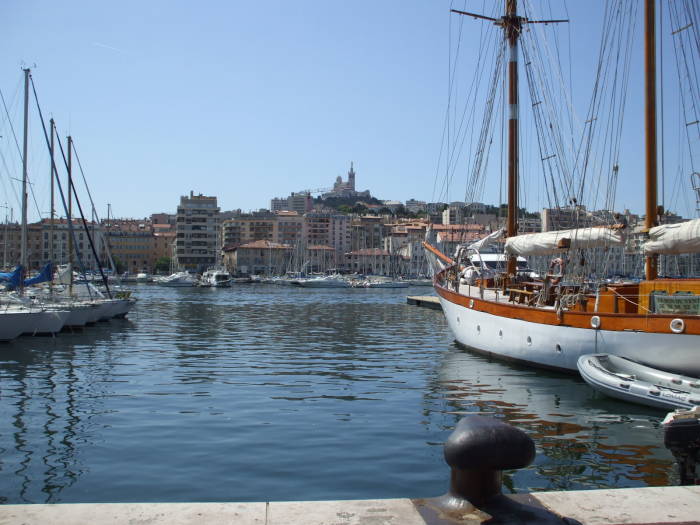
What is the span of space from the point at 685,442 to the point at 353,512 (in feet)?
17.1

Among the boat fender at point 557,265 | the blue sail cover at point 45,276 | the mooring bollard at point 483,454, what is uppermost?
the boat fender at point 557,265

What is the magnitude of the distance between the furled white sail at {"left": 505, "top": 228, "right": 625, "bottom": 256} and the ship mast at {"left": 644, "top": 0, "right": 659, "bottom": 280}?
1.08 m

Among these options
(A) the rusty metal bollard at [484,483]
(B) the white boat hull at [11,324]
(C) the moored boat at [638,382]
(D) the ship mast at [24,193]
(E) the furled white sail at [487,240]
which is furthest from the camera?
(D) the ship mast at [24,193]

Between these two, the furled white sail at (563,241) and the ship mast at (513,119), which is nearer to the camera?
the furled white sail at (563,241)

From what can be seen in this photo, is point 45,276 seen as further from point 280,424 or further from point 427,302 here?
point 427,302

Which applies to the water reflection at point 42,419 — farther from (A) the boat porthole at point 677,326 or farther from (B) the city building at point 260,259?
(B) the city building at point 260,259

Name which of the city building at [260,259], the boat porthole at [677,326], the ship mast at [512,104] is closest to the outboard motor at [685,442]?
the boat porthole at [677,326]

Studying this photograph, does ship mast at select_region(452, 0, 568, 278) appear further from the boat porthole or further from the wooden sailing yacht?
the boat porthole

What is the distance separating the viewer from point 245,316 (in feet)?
167

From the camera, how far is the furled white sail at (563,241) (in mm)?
21312

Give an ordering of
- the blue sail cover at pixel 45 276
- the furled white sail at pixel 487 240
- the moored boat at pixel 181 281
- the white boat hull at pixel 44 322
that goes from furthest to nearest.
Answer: the moored boat at pixel 181 281
the blue sail cover at pixel 45 276
the white boat hull at pixel 44 322
the furled white sail at pixel 487 240

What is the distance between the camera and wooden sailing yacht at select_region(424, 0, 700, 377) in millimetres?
16422

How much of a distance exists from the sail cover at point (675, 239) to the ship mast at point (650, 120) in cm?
115

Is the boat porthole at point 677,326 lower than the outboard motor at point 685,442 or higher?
higher
